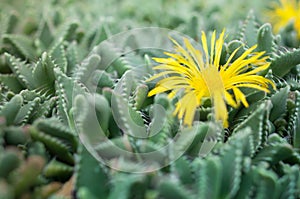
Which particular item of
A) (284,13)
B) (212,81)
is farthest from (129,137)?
(284,13)

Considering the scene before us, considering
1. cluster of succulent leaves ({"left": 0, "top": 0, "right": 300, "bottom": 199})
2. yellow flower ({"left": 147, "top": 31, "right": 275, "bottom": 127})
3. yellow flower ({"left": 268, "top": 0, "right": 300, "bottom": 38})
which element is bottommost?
cluster of succulent leaves ({"left": 0, "top": 0, "right": 300, "bottom": 199})

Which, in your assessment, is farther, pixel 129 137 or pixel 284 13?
pixel 284 13

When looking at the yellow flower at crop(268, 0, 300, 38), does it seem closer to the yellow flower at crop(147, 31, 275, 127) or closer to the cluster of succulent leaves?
the cluster of succulent leaves

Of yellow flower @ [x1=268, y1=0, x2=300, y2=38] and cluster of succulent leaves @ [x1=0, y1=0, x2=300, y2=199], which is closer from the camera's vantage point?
cluster of succulent leaves @ [x1=0, y1=0, x2=300, y2=199]

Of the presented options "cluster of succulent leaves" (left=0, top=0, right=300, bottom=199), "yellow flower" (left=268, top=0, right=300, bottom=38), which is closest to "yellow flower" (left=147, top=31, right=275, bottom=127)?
"cluster of succulent leaves" (left=0, top=0, right=300, bottom=199)

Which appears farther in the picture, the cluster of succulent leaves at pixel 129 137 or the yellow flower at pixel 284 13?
the yellow flower at pixel 284 13

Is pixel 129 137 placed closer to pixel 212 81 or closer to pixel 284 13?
pixel 212 81

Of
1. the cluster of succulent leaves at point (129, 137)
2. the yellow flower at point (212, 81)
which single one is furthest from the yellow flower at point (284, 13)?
the yellow flower at point (212, 81)

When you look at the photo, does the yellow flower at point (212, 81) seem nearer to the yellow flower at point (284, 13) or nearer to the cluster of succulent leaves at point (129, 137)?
the cluster of succulent leaves at point (129, 137)

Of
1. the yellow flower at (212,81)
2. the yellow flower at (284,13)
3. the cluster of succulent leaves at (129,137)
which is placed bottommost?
the cluster of succulent leaves at (129,137)
